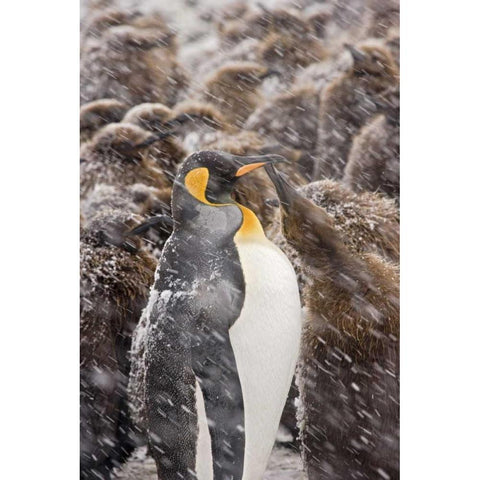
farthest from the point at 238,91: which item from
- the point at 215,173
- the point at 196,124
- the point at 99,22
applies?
the point at 99,22

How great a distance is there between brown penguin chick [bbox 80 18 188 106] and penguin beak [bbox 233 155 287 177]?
0.92 ft

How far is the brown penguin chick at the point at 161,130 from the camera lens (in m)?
1.95

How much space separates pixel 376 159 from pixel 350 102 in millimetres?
181

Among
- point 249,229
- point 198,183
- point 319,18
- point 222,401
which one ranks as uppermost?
point 319,18

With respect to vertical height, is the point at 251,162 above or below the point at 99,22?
below

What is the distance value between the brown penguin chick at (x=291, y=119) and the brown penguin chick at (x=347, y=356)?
0.60 ft

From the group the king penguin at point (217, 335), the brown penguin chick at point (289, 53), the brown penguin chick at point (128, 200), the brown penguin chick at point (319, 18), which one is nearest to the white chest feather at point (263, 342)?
the king penguin at point (217, 335)

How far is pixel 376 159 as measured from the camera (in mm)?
1899

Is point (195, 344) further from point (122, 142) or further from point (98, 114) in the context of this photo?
point (98, 114)

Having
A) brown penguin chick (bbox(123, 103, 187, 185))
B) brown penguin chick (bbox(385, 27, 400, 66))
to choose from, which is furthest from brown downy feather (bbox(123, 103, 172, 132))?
brown penguin chick (bbox(385, 27, 400, 66))

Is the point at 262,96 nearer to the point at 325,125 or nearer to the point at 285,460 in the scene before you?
the point at 325,125

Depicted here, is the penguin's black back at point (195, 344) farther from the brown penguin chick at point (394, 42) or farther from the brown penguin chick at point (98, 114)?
the brown penguin chick at point (394, 42)

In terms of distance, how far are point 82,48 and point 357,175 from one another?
0.91m

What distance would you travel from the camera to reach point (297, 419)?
191 cm
